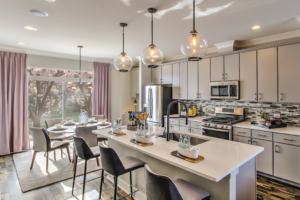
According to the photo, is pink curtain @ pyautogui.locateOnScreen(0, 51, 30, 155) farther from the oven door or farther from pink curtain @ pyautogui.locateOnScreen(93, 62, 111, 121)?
the oven door

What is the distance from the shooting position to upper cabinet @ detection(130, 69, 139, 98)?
5956mm

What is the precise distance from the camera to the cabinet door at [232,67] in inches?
145

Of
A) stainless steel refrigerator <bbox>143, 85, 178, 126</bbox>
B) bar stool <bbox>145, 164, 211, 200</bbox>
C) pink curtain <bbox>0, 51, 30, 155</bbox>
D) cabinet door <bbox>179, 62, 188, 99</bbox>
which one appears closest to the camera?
bar stool <bbox>145, 164, 211, 200</bbox>

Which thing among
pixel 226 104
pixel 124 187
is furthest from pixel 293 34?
pixel 124 187

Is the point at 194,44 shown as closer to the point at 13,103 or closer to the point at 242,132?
the point at 242,132

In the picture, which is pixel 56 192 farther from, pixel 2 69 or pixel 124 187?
pixel 2 69

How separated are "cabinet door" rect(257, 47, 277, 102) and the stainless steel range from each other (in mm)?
628

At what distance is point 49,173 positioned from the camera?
329 centimetres

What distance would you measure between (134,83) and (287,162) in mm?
4495

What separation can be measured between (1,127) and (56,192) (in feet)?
8.67

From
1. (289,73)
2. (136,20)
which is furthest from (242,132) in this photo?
(136,20)

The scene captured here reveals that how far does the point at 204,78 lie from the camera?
168 inches

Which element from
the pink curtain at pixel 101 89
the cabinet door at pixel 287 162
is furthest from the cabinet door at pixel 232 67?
the pink curtain at pixel 101 89

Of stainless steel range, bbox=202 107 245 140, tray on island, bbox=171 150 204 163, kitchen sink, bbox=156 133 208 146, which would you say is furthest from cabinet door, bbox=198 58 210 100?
tray on island, bbox=171 150 204 163
